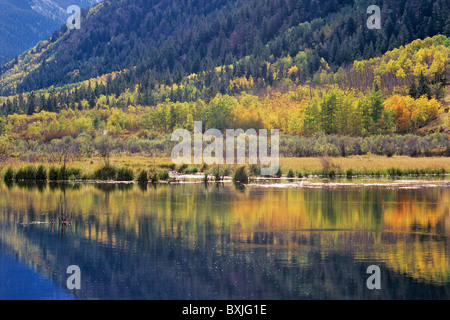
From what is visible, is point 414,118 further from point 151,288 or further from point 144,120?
point 151,288

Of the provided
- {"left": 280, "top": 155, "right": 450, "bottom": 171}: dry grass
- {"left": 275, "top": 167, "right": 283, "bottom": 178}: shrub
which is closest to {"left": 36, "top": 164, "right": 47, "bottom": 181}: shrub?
{"left": 275, "top": 167, "right": 283, "bottom": 178}: shrub

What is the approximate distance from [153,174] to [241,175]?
26.7ft

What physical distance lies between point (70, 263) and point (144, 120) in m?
138

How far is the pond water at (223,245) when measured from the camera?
21.9m

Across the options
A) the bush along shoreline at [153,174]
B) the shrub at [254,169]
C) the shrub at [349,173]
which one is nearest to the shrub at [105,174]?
the bush along shoreline at [153,174]

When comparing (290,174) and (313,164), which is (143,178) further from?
(313,164)

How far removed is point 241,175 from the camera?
5756cm

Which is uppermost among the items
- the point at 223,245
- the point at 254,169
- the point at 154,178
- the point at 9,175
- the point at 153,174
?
the point at 254,169

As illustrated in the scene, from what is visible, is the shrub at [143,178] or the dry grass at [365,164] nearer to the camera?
the shrub at [143,178]

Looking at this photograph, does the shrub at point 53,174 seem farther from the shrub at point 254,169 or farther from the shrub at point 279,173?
the shrub at point 279,173

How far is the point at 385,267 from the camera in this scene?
79.1 feet

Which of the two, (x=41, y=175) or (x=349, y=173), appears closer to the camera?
(x=41, y=175)

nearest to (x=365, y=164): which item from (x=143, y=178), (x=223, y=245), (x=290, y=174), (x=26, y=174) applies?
(x=290, y=174)

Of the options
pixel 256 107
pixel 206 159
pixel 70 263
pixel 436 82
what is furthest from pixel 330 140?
pixel 70 263
